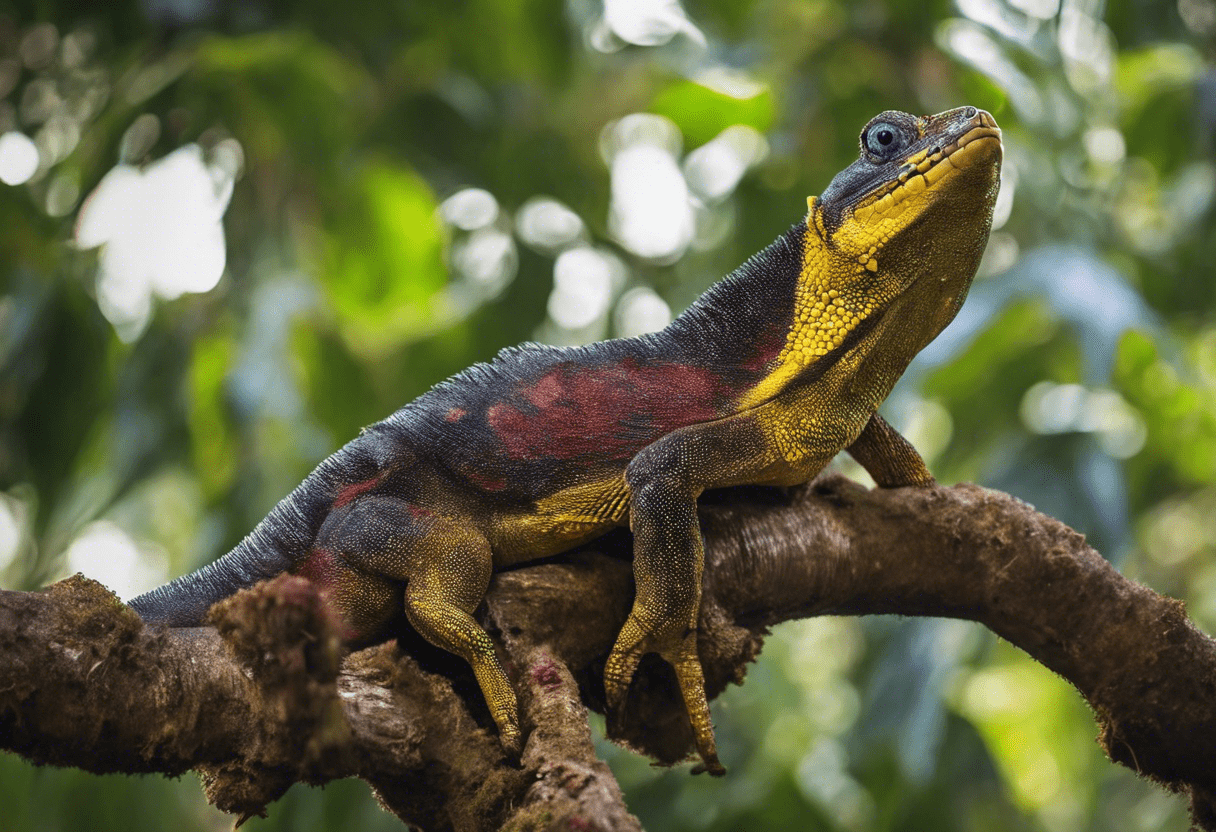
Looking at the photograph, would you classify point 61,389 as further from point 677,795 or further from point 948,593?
point 948,593

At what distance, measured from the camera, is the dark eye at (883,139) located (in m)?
2.68

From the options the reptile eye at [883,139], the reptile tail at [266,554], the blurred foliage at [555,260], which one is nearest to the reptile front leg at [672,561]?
the reptile tail at [266,554]

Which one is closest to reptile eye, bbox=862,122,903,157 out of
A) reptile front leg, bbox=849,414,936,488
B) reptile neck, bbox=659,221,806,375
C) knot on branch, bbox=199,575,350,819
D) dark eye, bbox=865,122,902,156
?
dark eye, bbox=865,122,902,156

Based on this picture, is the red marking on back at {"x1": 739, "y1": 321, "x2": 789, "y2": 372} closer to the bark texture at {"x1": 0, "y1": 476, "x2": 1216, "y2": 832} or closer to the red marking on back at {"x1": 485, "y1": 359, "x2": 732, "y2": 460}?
the red marking on back at {"x1": 485, "y1": 359, "x2": 732, "y2": 460}

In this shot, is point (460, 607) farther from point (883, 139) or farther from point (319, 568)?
point (883, 139)

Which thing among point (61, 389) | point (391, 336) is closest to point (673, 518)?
point (61, 389)

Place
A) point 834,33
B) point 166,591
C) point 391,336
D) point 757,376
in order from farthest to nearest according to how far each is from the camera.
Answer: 1. point 391,336
2. point 834,33
3. point 757,376
4. point 166,591

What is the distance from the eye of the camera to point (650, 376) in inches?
108

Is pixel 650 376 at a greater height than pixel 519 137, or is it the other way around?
pixel 650 376

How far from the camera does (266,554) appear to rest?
2.51m

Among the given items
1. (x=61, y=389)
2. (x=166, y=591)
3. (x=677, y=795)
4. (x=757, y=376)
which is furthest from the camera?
(x=677, y=795)

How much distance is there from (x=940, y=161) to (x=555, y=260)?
9.47 ft

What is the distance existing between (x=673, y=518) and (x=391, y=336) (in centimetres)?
342

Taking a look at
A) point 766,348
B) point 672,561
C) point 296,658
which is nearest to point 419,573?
point 672,561
